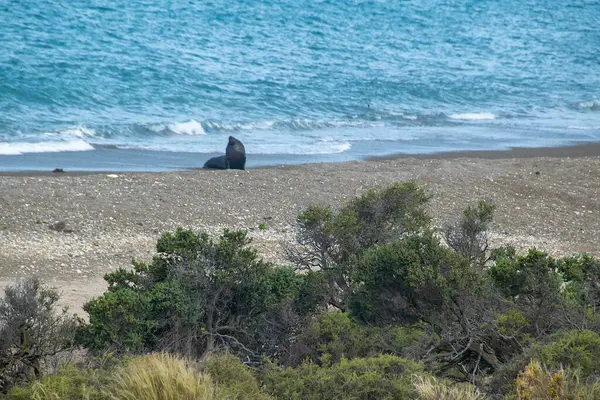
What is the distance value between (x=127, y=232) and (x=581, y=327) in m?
7.30

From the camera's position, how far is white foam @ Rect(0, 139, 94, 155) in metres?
19.5

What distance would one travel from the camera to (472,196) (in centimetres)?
1571

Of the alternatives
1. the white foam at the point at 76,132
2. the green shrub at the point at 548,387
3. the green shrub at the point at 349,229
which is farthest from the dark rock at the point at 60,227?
the white foam at the point at 76,132

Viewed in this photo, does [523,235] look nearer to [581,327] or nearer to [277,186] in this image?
[277,186]

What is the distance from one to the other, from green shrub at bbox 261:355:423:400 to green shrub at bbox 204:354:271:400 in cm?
16

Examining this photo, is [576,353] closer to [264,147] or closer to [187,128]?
[264,147]

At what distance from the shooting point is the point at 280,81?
32.3m

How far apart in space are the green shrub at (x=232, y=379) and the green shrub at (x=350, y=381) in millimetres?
159

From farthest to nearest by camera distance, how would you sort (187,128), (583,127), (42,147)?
(583,127) → (187,128) → (42,147)

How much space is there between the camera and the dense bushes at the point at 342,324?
5.89 metres

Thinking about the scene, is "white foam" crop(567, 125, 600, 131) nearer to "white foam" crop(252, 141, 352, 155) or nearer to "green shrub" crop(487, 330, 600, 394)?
"white foam" crop(252, 141, 352, 155)

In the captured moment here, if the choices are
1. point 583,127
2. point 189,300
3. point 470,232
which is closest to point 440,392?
point 189,300

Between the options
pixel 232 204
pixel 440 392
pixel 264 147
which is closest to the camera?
pixel 440 392

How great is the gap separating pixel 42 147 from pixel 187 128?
16.5 ft
